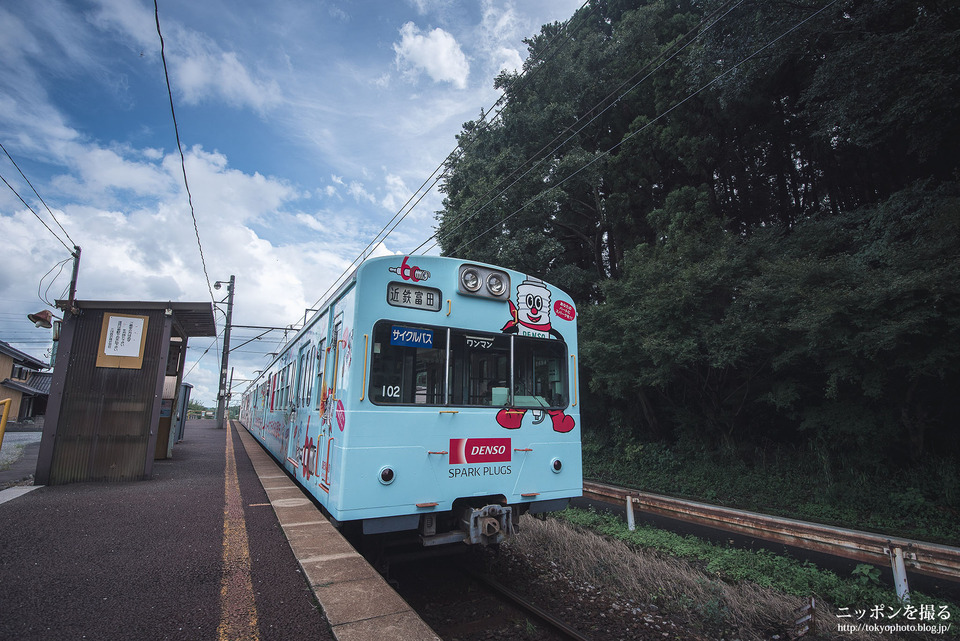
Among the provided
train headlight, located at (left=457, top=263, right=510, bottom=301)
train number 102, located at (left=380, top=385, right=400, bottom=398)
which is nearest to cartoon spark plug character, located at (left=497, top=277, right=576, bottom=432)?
train headlight, located at (left=457, top=263, right=510, bottom=301)

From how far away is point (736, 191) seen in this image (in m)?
15.5

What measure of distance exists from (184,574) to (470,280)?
3461mm

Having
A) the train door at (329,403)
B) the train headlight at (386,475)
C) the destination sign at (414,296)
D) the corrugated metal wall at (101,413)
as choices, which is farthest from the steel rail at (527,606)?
the corrugated metal wall at (101,413)

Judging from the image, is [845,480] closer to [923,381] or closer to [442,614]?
[923,381]

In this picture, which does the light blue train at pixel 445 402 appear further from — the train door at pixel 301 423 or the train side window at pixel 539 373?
the train door at pixel 301 423

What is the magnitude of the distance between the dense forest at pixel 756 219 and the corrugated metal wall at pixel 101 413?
7.11 metres

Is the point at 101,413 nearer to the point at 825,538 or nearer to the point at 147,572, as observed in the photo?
the point at 147,572

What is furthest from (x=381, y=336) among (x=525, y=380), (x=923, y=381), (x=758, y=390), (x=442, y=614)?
(x=758, y=390)

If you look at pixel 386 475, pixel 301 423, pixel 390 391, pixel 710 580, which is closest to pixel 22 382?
pixel 301 423

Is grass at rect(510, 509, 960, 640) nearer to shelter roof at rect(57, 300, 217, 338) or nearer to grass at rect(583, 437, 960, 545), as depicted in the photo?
grass at rect(583, 437, 960, 545)

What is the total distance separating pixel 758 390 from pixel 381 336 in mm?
11055

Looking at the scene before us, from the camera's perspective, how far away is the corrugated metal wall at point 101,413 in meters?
7.58

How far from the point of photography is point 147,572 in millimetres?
3783

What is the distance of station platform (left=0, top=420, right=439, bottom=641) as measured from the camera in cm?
290
